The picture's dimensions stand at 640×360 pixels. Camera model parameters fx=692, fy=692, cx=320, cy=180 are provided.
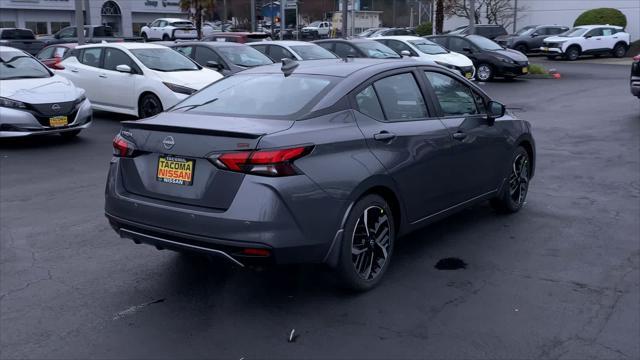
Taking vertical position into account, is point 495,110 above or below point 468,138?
above

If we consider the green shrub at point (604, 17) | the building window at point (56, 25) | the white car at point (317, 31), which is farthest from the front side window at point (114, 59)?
the building window at point (56, 25)

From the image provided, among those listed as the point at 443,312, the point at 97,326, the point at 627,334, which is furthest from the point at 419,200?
the point at 97,326

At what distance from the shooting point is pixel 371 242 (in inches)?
194

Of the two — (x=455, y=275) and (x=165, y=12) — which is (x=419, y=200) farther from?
(x=165, y=12)

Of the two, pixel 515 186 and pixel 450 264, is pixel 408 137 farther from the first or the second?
pixel 515 186

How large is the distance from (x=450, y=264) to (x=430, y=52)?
17.3 metres

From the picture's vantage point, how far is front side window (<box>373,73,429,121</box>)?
5.28m

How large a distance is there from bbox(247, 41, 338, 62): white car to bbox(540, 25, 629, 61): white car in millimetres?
21765

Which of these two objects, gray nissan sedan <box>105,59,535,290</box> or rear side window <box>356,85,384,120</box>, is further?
rear side window <box>356,85,384,120</box>

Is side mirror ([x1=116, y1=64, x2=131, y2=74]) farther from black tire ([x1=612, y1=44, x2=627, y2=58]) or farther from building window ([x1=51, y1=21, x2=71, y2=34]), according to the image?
building window ([x1=51, y1=21, x2=71, y2=34])

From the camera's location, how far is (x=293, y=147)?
4.35 metres

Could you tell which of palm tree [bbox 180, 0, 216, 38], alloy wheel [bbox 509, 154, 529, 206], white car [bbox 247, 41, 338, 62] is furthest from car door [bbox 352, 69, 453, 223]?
palm tree [bbox 180, 0, 216, 38]

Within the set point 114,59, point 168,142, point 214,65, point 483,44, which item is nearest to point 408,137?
point 168,142

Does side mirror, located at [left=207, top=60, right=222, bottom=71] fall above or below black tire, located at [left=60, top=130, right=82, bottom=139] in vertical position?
above
